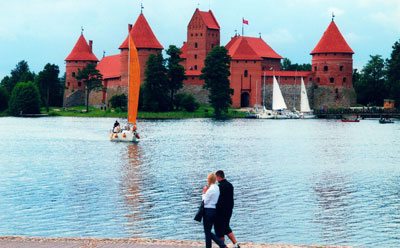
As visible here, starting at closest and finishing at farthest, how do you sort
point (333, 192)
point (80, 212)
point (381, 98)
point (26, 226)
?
point (26, 226)
point (80, 212)
point (333, 192)
point (381, 98)

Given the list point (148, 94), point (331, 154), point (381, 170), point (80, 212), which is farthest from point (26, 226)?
point (148, 94)

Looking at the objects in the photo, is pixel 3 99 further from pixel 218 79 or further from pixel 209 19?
pixel 218 79

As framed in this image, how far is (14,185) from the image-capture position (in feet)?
67.8

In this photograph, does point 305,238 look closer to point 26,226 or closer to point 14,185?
point 26,226

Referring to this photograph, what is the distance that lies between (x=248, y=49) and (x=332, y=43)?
12561 millimetres

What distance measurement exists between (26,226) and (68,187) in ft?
20.3

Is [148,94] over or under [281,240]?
over

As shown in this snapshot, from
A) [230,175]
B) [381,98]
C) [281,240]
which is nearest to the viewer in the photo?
[281,240]

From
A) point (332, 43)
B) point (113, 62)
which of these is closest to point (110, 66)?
point (113, 62)

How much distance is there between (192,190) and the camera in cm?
2002

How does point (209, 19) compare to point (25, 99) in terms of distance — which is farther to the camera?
point (209, 19)

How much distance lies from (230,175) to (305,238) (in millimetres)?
10939

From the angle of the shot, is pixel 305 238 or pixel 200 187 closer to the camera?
pixel 305 238

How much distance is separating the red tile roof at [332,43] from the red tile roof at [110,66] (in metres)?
30.2
